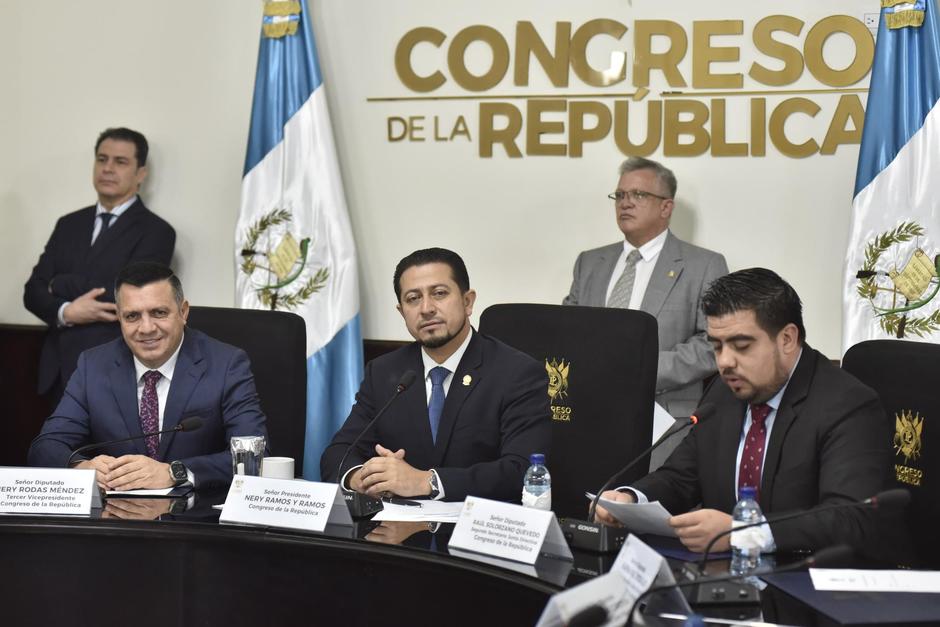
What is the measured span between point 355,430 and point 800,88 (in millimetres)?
2588

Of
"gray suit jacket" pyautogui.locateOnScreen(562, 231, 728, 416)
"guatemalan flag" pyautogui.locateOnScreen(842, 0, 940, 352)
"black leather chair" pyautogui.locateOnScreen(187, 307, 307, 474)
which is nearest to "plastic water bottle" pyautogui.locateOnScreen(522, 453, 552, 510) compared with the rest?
"black leather chair" pyautogui.locateOnScreen(187, 307, 307, 474)

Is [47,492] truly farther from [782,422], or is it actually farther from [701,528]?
[782,422]

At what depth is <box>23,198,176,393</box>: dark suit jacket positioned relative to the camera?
511cm

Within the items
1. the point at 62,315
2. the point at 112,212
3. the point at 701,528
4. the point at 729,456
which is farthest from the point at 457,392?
the point at 112,212

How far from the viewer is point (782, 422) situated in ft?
8.65

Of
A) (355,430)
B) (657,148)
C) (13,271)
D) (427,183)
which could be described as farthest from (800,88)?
(13,271)

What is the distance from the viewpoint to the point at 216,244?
556 centimetres

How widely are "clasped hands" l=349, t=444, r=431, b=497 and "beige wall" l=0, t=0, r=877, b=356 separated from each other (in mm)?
2340

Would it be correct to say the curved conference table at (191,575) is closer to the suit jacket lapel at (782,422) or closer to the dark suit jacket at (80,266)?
the suit jacket lapel at (782,422)

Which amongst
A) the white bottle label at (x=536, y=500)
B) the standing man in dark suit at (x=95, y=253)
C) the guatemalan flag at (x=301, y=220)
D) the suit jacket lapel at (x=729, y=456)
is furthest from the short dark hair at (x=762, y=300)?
the standing man in dark suit at (x=95, y=253)

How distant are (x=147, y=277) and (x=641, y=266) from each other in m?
2.00

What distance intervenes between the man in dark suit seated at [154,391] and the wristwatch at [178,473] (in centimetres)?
19

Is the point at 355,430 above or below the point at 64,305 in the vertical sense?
below

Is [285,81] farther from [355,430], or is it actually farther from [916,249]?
[916,249]
